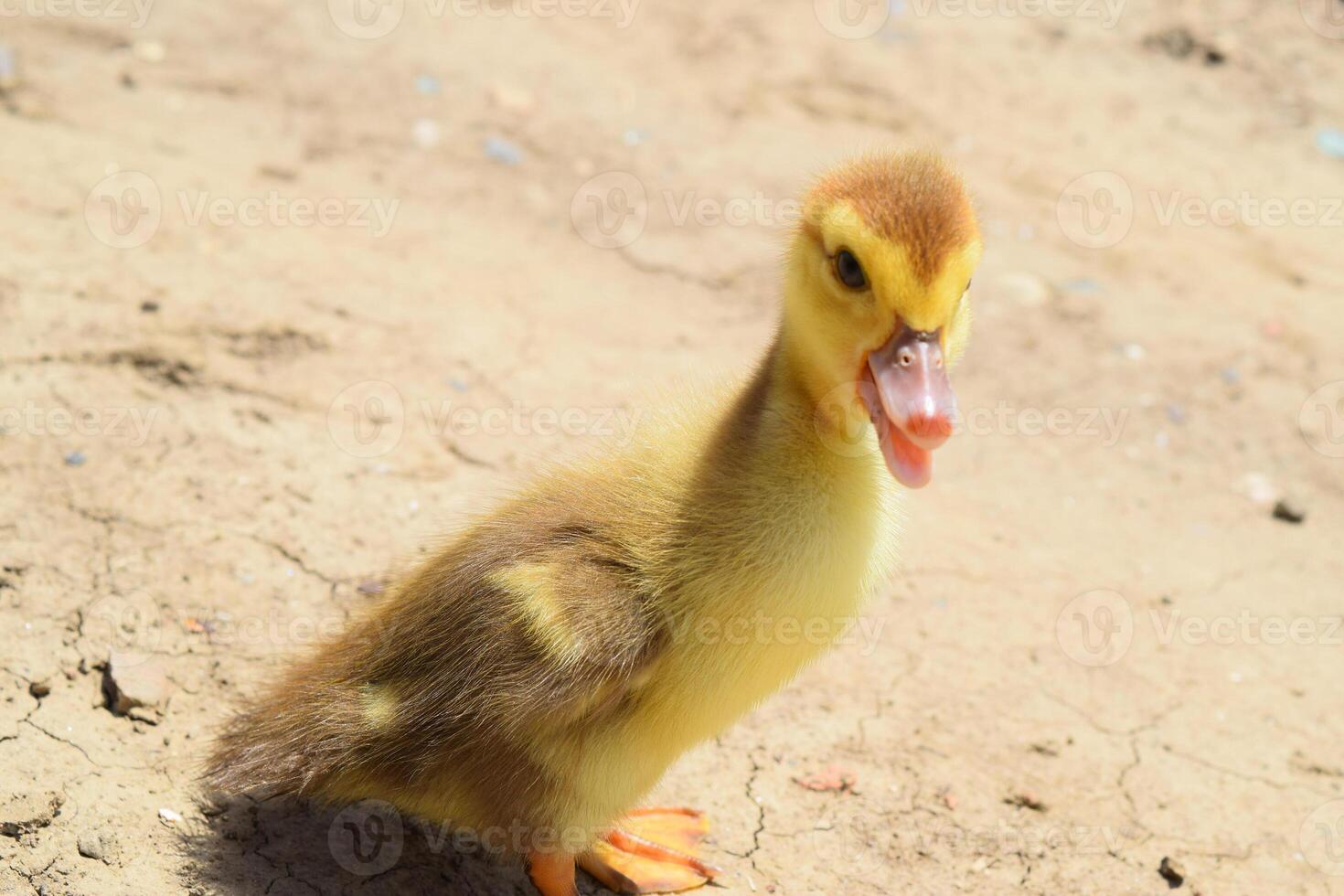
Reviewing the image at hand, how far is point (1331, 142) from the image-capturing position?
22.7 feet

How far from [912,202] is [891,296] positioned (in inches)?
8.0

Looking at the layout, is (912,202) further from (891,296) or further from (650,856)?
(650,856)

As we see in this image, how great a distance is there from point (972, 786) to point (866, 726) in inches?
13.7

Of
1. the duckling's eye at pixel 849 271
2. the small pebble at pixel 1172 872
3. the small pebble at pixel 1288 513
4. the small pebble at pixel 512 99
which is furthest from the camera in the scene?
the small pebble at pixel 512 99

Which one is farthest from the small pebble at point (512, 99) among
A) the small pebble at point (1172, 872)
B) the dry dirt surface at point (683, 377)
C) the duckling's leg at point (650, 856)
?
the small pebble at point (1172, 872)

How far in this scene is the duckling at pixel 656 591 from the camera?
2750 mm

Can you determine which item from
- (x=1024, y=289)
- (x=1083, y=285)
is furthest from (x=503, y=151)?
(x=1083, y=285)

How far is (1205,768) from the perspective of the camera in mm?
3867

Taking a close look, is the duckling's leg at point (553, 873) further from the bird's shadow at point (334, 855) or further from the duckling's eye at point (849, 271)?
→ the duckling's eye at point (849, 271)

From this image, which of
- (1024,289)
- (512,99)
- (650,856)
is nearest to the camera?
(650,856)

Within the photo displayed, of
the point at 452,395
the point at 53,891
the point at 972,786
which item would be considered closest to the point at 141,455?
the point at 452,395

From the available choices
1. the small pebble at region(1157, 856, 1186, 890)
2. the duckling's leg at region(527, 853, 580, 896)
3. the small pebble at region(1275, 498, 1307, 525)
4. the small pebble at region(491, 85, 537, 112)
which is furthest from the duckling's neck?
the small pebble at region(491, 85, 537, 112)

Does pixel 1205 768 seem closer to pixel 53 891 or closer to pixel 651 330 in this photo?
pixel 651 330

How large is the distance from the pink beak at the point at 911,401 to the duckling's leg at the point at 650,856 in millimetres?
1297
